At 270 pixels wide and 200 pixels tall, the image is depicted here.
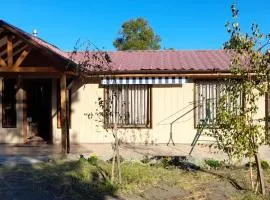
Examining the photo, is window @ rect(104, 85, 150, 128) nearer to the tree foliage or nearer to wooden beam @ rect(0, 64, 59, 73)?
wooden beam @ rect(0, 64, 59, 73)

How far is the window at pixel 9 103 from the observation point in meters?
19.1

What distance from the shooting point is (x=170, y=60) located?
2058 centimetres

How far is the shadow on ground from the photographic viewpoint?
9875 mm

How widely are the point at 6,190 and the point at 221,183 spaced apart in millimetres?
4949

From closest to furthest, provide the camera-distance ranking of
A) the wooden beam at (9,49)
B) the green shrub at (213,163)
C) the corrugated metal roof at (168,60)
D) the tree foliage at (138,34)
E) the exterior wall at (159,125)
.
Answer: the green shrub at (213,163) → the wooden beam at (9,49) → the corrugated metal roof at (168,60) → the exterior wall at (159,125) → the tree foliage at (138,34)

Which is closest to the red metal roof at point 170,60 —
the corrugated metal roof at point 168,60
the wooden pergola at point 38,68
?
the corrugated metal roof at point 168,60

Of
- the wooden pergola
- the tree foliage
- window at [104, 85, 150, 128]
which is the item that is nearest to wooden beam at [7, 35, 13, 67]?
the wooden pergola

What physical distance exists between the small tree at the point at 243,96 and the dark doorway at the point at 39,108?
10994mm

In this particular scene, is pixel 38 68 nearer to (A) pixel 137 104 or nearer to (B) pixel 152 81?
(B) pixel 152 81

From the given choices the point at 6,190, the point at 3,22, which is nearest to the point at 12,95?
the point at 3,22

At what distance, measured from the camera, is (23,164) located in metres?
13.4

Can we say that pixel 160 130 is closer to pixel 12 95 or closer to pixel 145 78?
pixel 145 78

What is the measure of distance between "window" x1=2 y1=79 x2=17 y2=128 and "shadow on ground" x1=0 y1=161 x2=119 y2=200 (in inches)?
260

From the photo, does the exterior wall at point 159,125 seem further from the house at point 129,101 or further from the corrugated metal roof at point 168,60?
the corrugated metal roof at point 168,60
